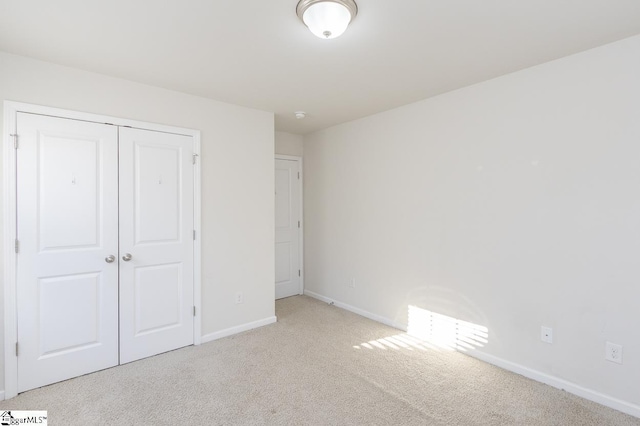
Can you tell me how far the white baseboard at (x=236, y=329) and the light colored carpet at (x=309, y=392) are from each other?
0.11 m

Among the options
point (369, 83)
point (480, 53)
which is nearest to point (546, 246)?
point (480, 53)

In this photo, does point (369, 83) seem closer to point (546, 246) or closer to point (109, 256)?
point (546, 246)

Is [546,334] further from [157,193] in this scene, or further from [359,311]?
[157,193]

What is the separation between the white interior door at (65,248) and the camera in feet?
7.67

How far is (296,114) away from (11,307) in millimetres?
2965

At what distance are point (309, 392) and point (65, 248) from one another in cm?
215

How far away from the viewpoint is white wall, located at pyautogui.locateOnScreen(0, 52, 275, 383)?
2.58 meters

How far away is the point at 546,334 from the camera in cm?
244

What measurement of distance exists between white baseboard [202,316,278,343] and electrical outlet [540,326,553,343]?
2.56 meters

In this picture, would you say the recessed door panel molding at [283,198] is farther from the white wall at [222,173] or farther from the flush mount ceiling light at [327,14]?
the flush mount ceiling light at [327,14]

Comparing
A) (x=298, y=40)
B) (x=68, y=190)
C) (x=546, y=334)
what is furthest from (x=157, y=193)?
(x=546, y=334)

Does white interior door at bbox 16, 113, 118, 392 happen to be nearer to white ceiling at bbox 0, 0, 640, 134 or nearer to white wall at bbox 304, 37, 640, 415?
white ceiling at bbox 0, 0, 640, 134

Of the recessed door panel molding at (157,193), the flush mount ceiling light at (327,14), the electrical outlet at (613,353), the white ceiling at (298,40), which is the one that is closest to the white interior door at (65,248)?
the recessed door panel molding at (157,193)

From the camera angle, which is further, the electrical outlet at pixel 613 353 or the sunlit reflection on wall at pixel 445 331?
the sunlit reflection on wall at pixel 445 331
